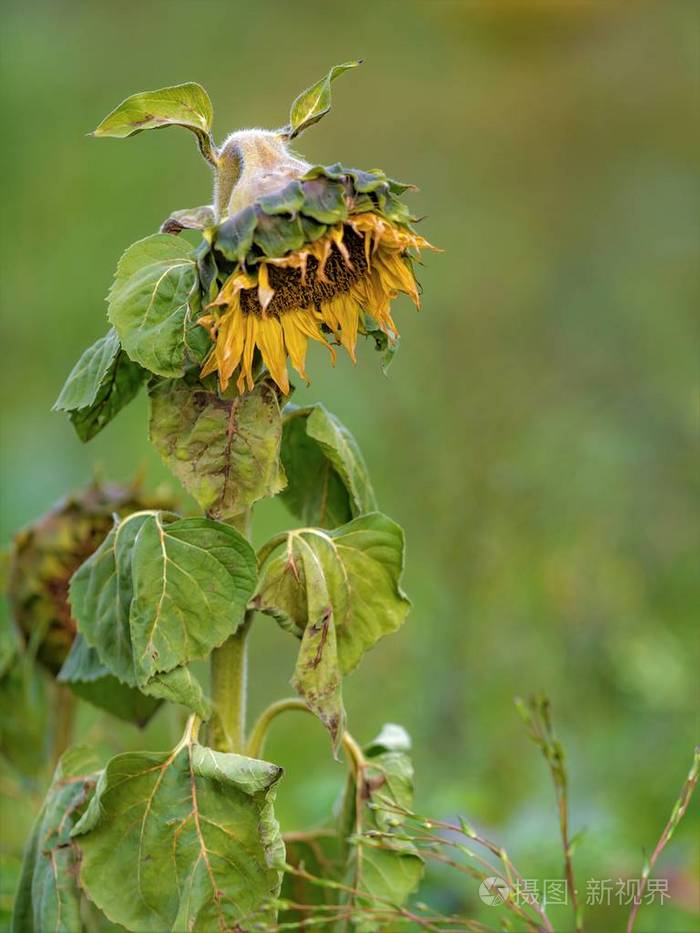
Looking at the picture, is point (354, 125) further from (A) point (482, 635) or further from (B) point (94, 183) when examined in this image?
(A) point (482, 635)

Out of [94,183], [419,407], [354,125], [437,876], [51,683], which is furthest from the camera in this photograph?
[354,125]

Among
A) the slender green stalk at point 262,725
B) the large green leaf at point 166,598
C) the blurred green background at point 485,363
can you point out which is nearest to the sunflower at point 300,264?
the large green leaf at point 166,598

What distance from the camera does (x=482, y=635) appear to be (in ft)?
5.98

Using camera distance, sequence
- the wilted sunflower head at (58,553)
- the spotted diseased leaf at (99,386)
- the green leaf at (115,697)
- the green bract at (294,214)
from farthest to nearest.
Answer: the wilted sunflower head at (58,553) < the green leaf at (115,697) < the spotted diseased leaf at (99,386) < the green bract at (294,214)

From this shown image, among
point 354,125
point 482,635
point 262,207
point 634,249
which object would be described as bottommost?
point 262,207

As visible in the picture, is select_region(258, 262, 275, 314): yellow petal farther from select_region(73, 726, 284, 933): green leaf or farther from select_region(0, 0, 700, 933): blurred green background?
select_region(0, 0, 700, 933): blurred green background

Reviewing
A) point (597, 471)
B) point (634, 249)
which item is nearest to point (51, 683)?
point (597, 471)

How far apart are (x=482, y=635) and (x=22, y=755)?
82cm

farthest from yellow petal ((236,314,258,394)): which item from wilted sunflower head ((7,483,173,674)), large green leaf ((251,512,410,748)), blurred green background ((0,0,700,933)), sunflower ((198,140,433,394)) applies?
blurred green background ((0,0,700,933))

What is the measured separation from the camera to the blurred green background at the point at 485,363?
67.3 inches

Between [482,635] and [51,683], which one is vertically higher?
[482,635]

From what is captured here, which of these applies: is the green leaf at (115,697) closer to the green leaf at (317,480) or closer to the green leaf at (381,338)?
the green leaf at (317,480)

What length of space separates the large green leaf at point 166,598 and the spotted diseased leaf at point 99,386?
9 cm

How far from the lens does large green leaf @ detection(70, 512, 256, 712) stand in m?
0.76
